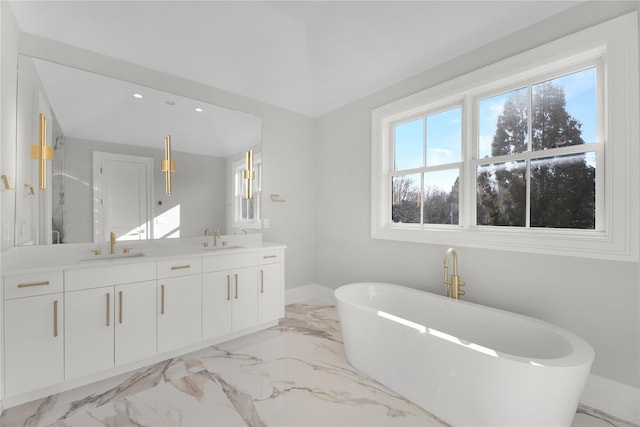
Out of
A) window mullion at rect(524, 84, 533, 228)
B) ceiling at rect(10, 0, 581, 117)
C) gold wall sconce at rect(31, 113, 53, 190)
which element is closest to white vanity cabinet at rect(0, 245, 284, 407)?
gold wall sconce at rect(31, 113, 53, 190)

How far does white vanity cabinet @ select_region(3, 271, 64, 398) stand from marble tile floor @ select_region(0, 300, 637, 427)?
171 millimetres

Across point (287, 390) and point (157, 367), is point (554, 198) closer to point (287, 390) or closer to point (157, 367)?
point (287, 390)

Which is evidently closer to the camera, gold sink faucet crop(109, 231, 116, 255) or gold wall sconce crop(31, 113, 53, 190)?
gold wall sconce crop(31, 113, 53, 190)

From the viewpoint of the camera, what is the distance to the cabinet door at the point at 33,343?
5.36ft

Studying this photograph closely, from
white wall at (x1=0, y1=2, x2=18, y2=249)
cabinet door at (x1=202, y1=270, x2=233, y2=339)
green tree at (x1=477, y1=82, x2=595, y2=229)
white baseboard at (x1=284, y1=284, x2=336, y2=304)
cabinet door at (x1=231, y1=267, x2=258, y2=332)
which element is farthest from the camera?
white baseboard at (x1=284, y1=284, x2=336, y2=304)

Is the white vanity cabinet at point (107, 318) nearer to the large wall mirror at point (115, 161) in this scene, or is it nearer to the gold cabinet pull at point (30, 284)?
the gold cabinet pull at point (30, 284)

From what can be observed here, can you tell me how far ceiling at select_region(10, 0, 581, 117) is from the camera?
2109 millimetres

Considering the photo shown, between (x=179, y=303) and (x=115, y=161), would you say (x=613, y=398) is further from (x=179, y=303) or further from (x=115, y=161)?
(x=115, y=161)

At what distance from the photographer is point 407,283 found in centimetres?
279

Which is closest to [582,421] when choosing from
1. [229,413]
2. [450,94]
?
[229,413]

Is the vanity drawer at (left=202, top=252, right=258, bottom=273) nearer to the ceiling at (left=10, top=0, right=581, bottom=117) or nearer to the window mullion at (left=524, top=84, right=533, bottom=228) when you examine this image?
the ceiling at (left=10, top=0, right=581, bottom=117)

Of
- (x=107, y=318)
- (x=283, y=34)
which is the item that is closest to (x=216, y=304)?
(x=107, y=318)

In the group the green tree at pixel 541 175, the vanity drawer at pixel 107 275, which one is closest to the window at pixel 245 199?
the vanity drawer at pixel 107 275

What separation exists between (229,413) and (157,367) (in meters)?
0.85
